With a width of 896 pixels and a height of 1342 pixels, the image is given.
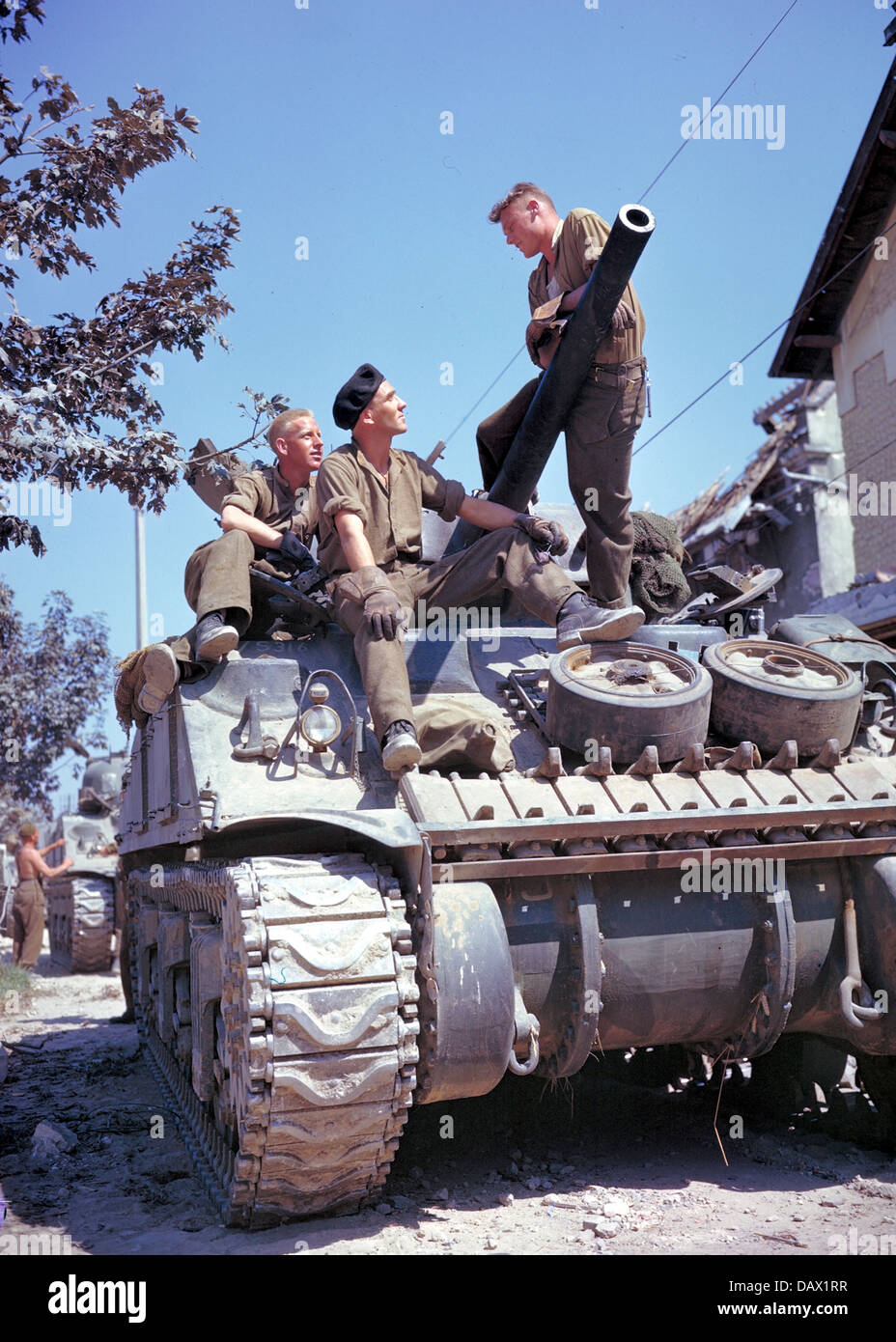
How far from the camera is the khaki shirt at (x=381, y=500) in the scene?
5.69 meters

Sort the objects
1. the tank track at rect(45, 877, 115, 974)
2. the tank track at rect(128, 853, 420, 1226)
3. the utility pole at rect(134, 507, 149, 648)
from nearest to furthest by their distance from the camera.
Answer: the tank track at rect(128, 853, 420, 1226), the tank track at rect(45, 877, 115, 974), the utility pole at rect(134, 507, 149, 648)

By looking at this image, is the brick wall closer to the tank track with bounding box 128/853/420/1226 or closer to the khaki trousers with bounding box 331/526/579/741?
the khaki trousers with bounding box 331/526/579/741

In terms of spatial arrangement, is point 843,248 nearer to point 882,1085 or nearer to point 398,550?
point 398,550

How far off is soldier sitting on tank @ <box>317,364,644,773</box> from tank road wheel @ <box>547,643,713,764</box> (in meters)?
0.24

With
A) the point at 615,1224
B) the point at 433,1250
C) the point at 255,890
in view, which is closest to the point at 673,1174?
the point at 615,1224

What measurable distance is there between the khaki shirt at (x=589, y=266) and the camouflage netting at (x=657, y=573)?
1.63 m

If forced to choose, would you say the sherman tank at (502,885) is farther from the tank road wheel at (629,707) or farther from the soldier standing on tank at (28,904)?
the soldier standing on tank at (28,904)

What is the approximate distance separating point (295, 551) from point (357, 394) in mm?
822

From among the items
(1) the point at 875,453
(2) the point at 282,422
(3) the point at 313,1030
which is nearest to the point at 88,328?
(2) the point at 282,422

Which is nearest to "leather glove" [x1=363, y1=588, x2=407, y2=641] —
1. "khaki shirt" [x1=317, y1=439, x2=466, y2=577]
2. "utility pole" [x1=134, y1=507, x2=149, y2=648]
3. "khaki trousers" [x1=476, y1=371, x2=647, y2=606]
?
"khaki shirt" [x1=317, y1=439, x2=466, y2=577]

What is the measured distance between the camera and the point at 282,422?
22.5 ft

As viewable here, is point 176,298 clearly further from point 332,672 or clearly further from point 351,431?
point 332,672

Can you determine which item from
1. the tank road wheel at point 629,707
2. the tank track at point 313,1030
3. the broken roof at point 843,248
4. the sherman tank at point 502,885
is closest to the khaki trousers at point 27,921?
the sherman tank at point 502,885

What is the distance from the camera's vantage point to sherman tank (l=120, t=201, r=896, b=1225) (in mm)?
3945
